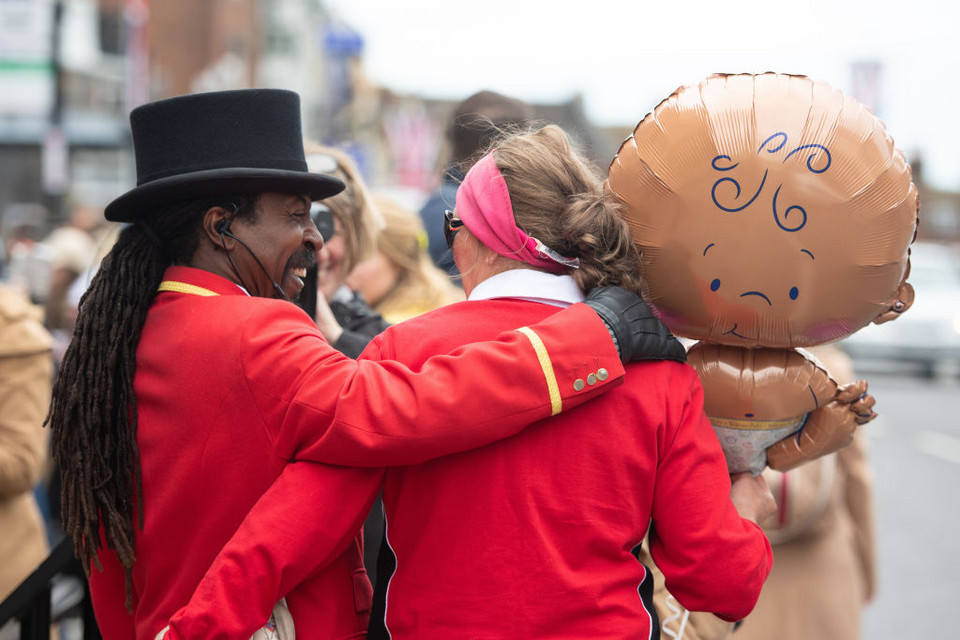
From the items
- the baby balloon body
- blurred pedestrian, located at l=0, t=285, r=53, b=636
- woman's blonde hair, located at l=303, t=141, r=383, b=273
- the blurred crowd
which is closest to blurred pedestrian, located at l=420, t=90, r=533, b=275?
the blurred crowd

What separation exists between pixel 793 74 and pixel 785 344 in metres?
0.56

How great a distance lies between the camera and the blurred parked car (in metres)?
14.2

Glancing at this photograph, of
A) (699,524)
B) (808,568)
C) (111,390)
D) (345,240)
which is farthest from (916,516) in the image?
(111,390)

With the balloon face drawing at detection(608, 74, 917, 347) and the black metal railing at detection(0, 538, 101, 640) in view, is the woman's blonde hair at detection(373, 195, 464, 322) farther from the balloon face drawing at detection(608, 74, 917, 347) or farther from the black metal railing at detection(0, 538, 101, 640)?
the balloon face drawing at detection(608, 74, 917, 347)

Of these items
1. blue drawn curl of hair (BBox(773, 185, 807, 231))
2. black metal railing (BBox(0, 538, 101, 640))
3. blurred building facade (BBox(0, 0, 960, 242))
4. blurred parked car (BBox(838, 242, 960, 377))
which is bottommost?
blurred building facade (BBox(0, 0, 960, 242))

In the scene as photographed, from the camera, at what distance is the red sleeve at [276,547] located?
1.70 meters

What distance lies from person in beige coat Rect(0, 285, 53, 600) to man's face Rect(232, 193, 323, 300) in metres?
1.47

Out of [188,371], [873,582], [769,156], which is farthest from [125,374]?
[873,582]

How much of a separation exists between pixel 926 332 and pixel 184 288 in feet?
46.8

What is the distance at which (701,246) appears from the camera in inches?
74.9

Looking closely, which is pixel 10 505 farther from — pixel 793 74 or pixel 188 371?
pixel 793 74

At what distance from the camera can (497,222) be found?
1.86m

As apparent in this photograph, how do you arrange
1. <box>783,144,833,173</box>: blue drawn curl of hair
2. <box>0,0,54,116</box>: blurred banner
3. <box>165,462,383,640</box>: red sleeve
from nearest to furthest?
<box>165,462,383,640</box>: red sleeve, <box>783,144,833,173</box>: blue drawn curl of hair, <box>0,0,54,116</box>: blurred banner

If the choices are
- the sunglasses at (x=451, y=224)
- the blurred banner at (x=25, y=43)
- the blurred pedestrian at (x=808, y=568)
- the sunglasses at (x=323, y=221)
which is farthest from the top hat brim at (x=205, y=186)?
the blurred banner at (x=25, y=43)
